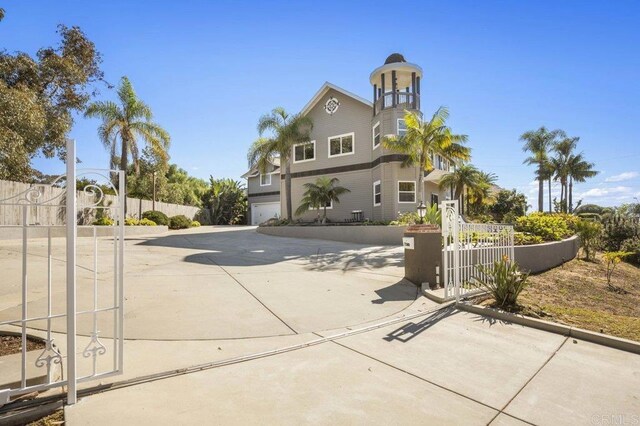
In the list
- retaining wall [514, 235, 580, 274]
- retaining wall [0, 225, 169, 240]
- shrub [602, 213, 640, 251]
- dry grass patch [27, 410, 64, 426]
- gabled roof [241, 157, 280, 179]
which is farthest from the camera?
gabled roof [241, 157, 280, 179]

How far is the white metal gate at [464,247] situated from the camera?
6.01 metres

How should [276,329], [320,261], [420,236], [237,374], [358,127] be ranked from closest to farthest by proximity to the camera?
1. [237,374]
2. [276,329]
3. [420,236]
4. [320,261]
5. [358,127]

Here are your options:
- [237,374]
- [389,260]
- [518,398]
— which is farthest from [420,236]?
[237,374]

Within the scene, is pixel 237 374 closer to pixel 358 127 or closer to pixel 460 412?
pixel 460 412

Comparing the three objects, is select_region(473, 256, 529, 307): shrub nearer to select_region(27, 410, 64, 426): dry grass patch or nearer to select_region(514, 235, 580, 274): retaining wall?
select_region(514, 235, 580, 274): retaining wall

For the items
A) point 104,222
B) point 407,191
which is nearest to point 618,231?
point 407,191

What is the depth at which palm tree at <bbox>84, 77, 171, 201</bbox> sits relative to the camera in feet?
63.1

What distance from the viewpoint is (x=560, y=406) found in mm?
2814

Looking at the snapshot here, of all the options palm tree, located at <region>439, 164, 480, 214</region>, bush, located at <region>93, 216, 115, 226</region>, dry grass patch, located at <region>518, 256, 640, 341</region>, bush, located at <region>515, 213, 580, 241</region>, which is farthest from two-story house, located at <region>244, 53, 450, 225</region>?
bush, located at <region>93, 216, 115, 226</region>

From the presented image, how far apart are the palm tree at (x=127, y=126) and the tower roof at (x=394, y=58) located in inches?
569

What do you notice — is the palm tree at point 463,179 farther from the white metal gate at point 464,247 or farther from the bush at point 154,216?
the bush at point 154,216

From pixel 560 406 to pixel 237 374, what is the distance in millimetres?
2860

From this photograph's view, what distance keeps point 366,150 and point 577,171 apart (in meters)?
37.0

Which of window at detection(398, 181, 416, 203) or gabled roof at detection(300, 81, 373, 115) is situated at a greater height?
gabled roof at detection(300, 81, 373, 115)
